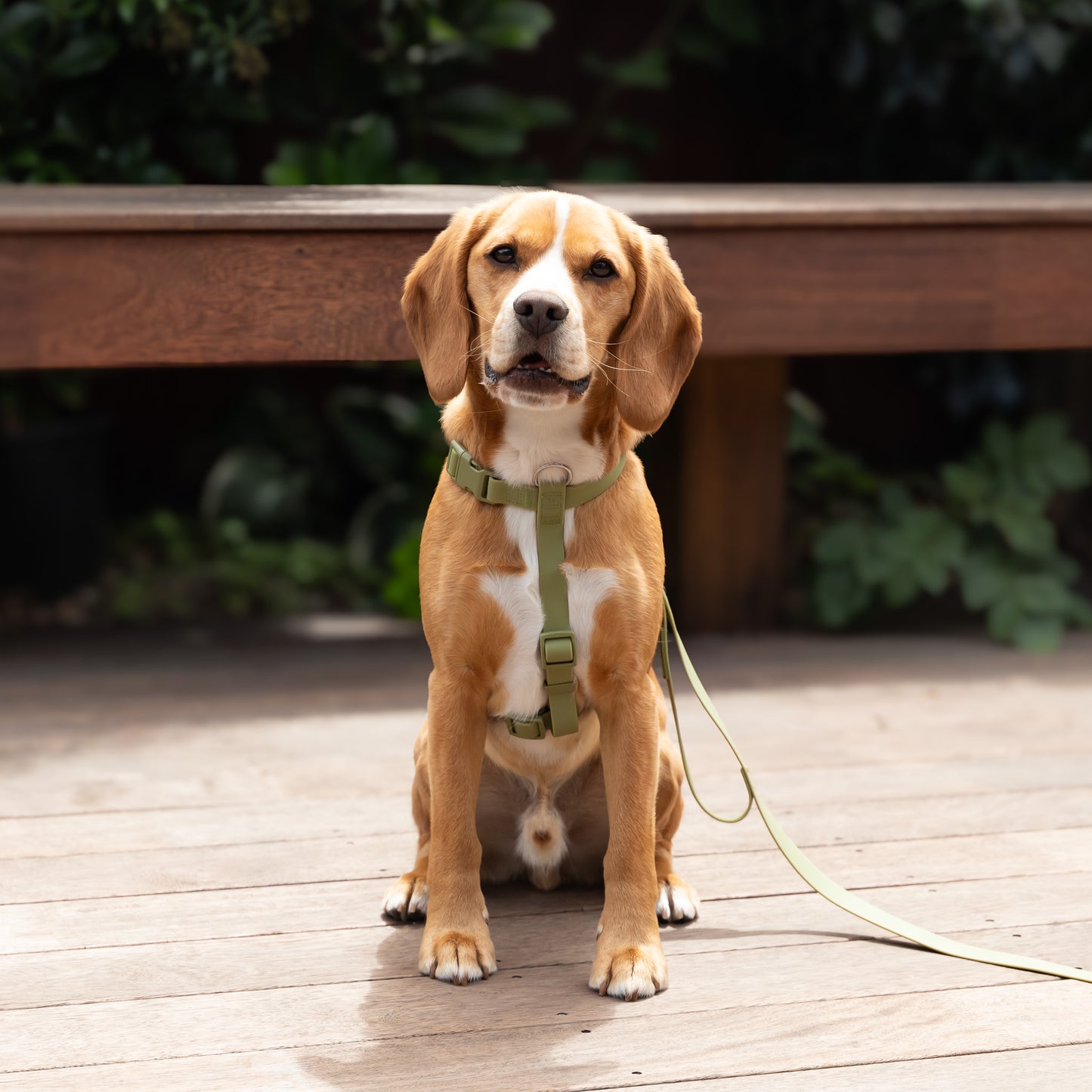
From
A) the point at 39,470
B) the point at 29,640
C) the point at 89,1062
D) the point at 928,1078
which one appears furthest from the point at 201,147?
the point at 928,1078

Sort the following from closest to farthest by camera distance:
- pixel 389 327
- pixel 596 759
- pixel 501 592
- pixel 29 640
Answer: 1. pixel 501 592
2. pixel 596 759
3. pixel 389 327
4. pixel 29 640

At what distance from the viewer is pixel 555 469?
6.74 feet

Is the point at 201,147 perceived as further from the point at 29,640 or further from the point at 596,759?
the point at 596,759

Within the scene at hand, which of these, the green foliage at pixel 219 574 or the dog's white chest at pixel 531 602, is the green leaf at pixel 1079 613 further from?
the dog's white chest at pixel 531 602

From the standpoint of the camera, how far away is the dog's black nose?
1.85m

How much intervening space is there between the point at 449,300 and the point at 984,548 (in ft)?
8.27

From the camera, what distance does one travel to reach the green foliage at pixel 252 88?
3.93 meters

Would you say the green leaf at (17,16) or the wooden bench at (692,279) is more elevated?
the green leaf at (17,16)

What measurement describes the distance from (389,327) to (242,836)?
1.13 m

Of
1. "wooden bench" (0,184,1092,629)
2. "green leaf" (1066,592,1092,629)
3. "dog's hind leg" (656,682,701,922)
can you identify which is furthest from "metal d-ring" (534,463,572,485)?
"green leaf" (1066,592,1092,629)

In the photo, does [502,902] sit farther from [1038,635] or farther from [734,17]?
[734,17]

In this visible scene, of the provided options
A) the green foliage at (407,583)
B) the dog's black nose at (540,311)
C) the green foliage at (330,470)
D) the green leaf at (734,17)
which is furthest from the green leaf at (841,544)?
the dog's black nose at (540,311)

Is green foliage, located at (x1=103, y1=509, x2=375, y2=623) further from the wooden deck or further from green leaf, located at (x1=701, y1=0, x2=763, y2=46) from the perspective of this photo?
green leaf, located at (x1=701, y1=0, x2=763, y2=46)

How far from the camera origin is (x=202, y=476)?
5203 millimetres
